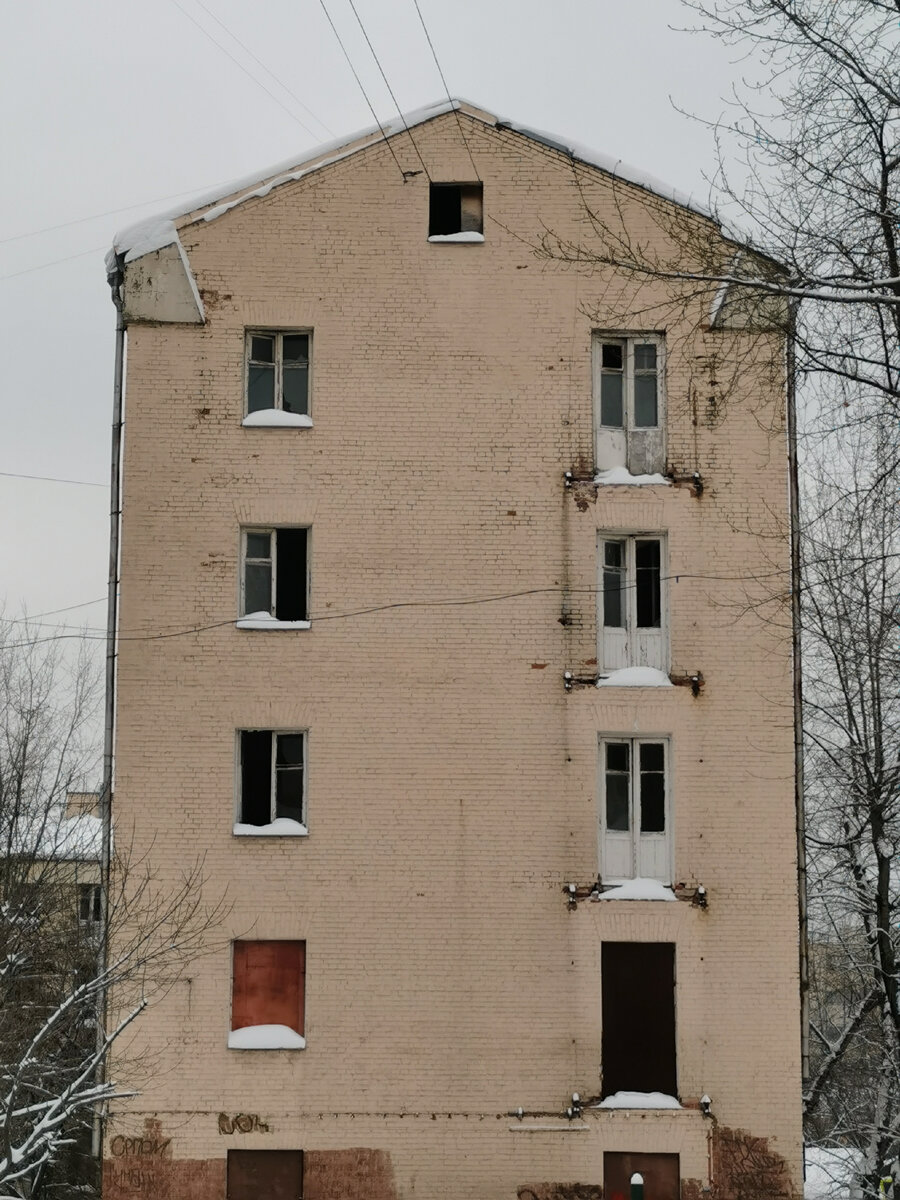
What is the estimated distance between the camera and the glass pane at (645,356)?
22078 millimetres

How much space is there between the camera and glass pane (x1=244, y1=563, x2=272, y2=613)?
21516mm

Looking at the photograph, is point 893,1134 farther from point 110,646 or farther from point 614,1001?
point 110,646

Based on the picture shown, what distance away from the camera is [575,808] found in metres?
20.8

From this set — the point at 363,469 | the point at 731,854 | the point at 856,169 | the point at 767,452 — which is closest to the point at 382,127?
the point at 363,469

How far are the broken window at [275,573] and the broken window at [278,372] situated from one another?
70.1 inches

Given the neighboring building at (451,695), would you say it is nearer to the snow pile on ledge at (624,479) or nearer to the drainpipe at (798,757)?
the snow pile on ledge at (624,479)

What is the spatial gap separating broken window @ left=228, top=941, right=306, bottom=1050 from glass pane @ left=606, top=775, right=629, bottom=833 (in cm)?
445

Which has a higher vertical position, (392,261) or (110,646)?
(392,261)

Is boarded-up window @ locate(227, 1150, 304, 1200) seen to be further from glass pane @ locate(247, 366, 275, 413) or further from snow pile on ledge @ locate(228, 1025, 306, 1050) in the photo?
glass pane @ locate(247, 366, 275, 413)

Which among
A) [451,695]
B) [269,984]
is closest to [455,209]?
[451,695]

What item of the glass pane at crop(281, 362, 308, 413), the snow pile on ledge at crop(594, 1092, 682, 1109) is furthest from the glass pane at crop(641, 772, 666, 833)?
the glass pane at crop(281, 362, 308, 413)

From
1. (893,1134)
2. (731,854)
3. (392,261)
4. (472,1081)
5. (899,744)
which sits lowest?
(893,1134)

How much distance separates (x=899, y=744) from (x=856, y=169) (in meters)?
17.6

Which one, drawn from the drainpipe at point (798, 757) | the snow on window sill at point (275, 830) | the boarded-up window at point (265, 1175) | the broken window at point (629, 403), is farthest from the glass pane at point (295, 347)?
the boarded-up window at point (265, 1175)
